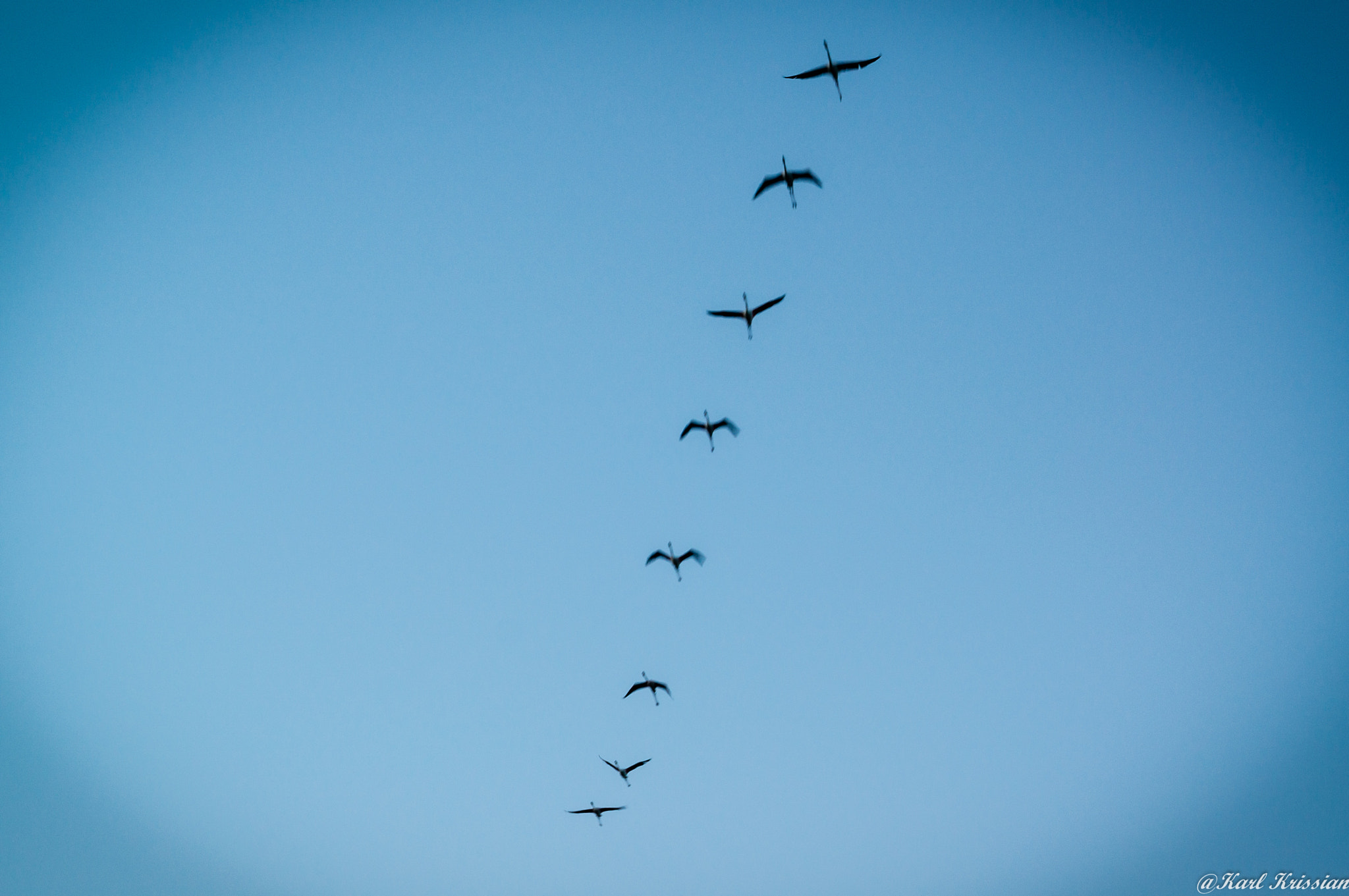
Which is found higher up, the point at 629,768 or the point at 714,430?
the point at 714,430

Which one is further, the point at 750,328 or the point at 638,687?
the point at 638,687

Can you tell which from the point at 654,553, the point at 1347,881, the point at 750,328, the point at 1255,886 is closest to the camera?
the point at 750,328

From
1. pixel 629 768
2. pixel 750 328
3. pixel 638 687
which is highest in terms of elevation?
pixel 750 328

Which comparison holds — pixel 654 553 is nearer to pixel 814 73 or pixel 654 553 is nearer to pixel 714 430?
pixel 714 430

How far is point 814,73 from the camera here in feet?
102

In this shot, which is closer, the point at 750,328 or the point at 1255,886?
the point at 750,328

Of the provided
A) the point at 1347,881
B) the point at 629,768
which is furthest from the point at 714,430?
the point at 1347,881

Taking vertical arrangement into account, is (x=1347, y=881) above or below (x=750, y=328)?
below

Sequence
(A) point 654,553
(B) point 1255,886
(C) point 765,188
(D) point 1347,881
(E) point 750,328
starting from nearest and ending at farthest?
(C) point 765,188, (E) point 750,328, (A) point 654,553, (D) point 1347,881, (B) point 1255,886

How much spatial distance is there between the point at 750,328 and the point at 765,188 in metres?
6.52

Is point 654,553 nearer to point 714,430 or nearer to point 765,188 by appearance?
point 714,430

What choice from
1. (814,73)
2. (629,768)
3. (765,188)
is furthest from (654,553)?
(814,73)

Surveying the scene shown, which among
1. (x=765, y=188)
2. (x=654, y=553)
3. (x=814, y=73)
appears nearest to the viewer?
(x=814, y=73)

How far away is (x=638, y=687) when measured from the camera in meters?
42.6
